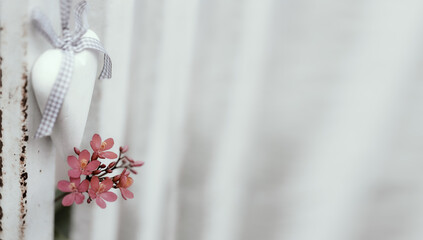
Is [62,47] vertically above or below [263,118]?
above

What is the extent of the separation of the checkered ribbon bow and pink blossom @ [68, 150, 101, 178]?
0.06 metres

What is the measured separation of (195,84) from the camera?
2.69 ft

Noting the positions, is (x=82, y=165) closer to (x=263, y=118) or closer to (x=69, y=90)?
(x=69, y=90)

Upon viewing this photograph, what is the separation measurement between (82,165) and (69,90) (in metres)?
0.10

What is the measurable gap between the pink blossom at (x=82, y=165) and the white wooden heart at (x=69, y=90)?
0.06 feet

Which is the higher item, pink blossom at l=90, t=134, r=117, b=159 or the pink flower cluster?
pink blossom at l=90, t=134, r=117, b=159

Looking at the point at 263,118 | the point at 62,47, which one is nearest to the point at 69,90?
the point at 62,47

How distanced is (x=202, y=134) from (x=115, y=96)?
0.20 meters

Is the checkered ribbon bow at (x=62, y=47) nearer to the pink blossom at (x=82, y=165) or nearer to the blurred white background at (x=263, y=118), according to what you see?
the pink blossom at (x=82, y=165)

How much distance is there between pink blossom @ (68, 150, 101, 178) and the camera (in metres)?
0.51

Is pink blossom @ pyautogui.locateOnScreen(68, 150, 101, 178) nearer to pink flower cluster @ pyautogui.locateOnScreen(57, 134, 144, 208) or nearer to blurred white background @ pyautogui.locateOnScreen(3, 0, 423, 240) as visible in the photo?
pink flower cluster @ pyautogui.locateOnScreen(57, 134, 144, 208)

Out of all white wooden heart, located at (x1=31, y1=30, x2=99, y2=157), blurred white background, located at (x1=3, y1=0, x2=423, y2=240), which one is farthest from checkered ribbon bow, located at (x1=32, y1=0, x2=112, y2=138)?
blurred white background, located at (x1=3, y1=0, x2=423, y2=240)

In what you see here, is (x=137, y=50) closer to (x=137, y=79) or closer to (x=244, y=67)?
(x=137, y=79)

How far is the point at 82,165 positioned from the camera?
0.52 meters
